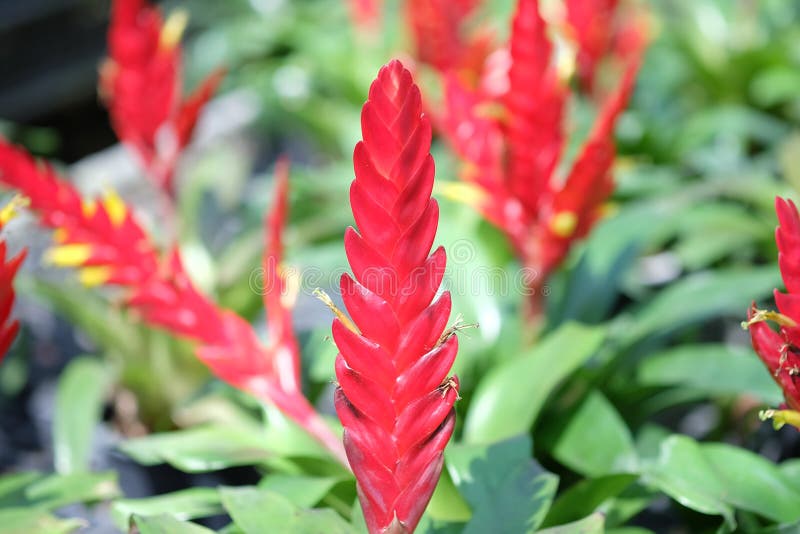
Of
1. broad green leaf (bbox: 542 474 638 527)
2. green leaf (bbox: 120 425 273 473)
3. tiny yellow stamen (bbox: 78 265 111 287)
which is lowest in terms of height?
broad green leaf (bbox: 542 474 638 527)

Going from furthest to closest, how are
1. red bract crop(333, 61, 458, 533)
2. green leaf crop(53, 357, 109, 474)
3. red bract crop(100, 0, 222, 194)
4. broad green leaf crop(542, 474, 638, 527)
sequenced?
red bract crop(100, 0, 222, 194), green leaf crop(53, 357, 109, 474), broad green leaf crop(542, 474, 638, 527), red bract crop(333, 61, 458, 533)

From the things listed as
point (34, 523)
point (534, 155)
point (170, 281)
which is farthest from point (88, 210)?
point (534, 155)

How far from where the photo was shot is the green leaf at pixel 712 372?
1316 mm

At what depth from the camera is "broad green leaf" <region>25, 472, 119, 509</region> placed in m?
1.13

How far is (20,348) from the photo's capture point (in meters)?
1.99

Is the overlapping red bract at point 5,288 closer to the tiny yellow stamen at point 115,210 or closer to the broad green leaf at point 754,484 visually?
the tiny yellow stamen at point 115,210

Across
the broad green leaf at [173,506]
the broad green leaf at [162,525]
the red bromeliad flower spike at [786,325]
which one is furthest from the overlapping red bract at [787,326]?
the broad green leaf at [173,506]

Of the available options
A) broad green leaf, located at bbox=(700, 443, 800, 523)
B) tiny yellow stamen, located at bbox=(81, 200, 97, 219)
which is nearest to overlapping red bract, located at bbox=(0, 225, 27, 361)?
tiny yellow stamen, located at bbox=(81, 200, 97, 219)

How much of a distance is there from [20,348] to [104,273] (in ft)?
3.02

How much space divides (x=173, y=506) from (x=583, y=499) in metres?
0.57

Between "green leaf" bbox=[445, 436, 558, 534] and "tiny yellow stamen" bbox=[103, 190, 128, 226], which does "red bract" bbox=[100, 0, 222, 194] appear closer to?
"tiny yellow stamen" bbox=[103, 190, 128, 226]

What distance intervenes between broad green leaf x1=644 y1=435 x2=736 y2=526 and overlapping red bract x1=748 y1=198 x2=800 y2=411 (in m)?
0.21

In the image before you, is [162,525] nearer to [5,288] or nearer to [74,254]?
[5,288]

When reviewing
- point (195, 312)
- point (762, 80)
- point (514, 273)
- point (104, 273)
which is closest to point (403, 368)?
point (195, 312)
